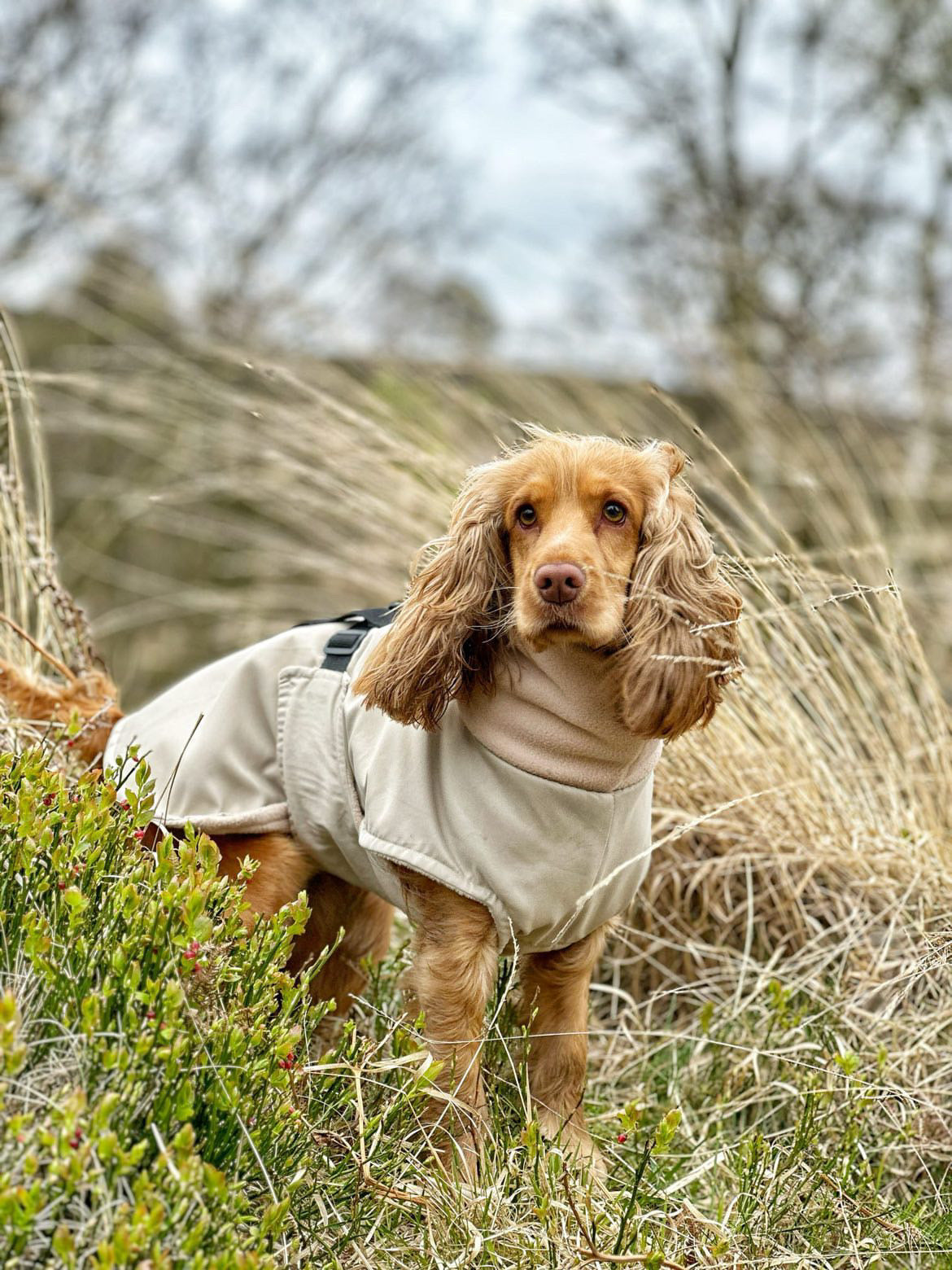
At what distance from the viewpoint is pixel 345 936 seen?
2730 millimetres

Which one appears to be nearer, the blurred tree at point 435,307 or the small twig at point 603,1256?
the small twig at point 603,1256

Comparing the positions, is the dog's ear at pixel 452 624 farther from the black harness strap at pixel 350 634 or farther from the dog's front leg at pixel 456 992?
the dog's front leg at pixel 456 992

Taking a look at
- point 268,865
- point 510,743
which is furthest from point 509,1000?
point 510,743

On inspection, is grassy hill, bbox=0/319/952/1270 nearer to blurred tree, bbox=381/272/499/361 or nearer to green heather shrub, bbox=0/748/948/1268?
green heather shrub, bbox=0/748/948/1268

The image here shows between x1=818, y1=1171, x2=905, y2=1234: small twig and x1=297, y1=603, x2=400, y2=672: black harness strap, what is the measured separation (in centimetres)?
123

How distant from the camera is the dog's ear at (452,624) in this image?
2.16 meters

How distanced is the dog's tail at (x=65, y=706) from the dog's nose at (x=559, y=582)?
1.07 meters

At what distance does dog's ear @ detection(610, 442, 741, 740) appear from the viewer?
208cm

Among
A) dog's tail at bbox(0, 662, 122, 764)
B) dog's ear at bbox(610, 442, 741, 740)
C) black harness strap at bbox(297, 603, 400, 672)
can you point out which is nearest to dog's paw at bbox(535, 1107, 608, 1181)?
dog's ear at bbox(610, 442, 741, 740)

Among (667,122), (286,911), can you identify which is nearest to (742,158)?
(667,122)

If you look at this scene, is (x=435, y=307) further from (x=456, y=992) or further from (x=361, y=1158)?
(x=361, y=1158)

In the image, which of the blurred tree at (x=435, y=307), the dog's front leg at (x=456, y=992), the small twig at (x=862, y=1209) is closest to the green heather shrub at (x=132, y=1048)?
the dog's front leg at (x=456, y=992)

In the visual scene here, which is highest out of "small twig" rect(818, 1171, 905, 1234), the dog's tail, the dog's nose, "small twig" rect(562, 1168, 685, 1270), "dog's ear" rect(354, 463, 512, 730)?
the dog's nose

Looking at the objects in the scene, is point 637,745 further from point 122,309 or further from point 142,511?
point 122,309
